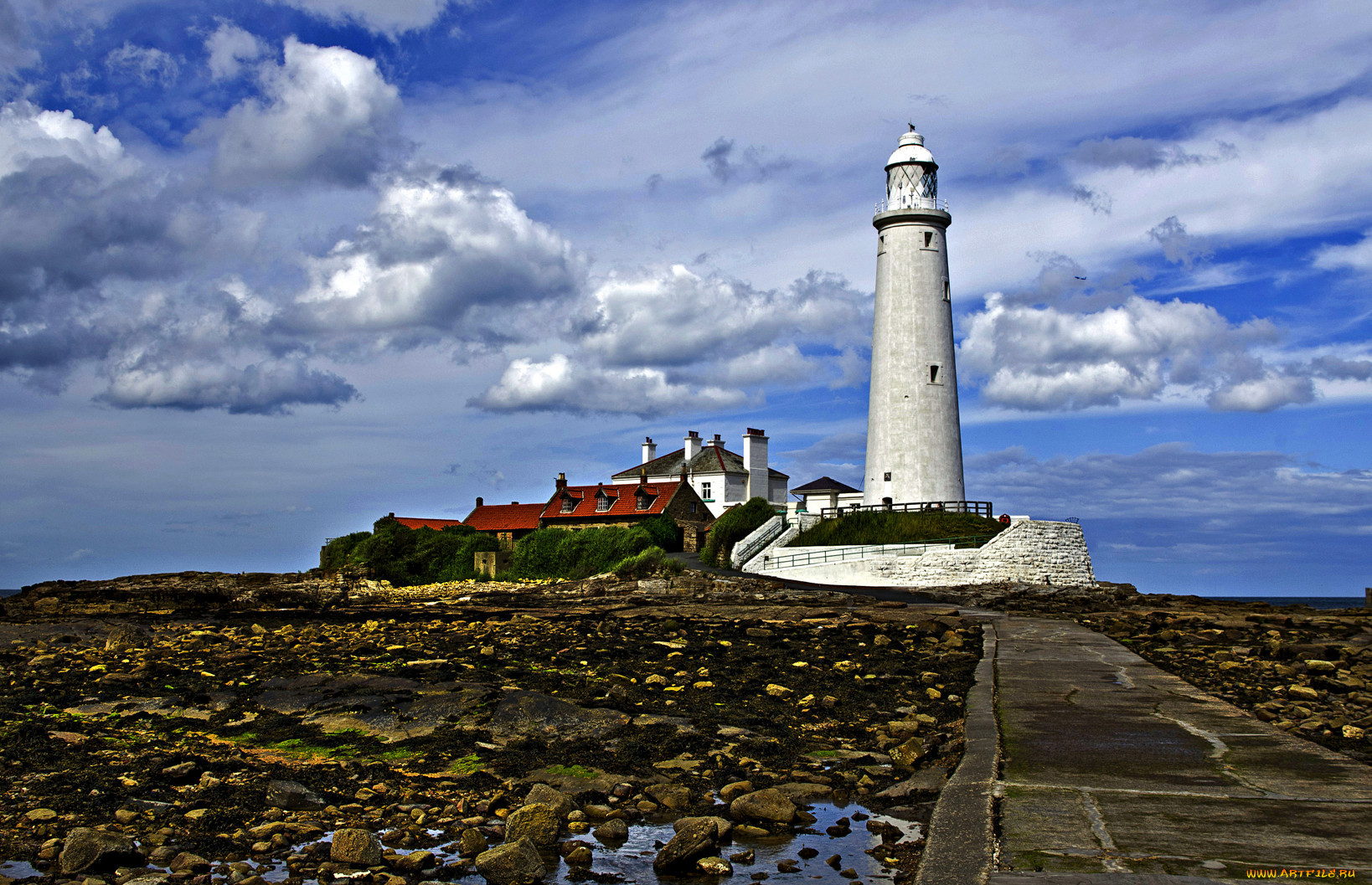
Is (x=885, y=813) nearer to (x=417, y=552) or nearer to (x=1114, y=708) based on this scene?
(x=1114, y=708)

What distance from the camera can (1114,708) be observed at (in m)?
9.74

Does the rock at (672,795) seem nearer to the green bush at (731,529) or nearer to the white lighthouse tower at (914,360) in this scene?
the green bush at (731,529)

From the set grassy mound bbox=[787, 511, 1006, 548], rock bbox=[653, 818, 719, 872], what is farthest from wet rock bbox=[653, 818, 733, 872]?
grassy mound bbox=[787, 511, 1006, 548]

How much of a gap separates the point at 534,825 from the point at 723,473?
53.0 metres

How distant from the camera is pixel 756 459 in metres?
61.0

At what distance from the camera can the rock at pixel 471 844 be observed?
6246mm

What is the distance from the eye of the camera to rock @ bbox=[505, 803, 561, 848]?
21.4ft

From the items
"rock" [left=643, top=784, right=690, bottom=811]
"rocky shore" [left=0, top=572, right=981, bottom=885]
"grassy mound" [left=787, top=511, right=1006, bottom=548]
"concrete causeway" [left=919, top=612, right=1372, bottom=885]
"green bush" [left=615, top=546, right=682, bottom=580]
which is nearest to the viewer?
"concrete causeway" [left=919, top=612, right=1372, bottom=885]

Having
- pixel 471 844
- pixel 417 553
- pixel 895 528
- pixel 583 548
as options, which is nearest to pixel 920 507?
pixel 895 528

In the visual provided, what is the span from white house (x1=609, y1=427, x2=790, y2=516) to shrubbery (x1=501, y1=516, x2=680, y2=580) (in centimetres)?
1067

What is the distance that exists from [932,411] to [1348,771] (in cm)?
3454

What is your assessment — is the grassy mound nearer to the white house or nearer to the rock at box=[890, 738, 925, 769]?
the white house

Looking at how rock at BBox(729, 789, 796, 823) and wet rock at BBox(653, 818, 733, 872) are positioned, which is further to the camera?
rock at BBox(729, 789, 796, 823)

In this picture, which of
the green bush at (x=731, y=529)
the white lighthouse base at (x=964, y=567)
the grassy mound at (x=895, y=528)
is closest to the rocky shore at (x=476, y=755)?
the white lighthouse base at (x=964, y=567)
